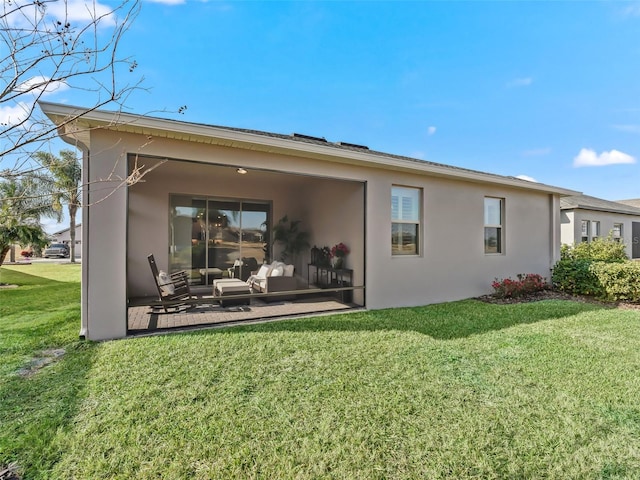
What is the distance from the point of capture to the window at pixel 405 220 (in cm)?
712

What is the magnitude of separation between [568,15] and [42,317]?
1385cm

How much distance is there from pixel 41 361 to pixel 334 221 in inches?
244

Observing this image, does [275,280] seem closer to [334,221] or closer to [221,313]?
[221,313]

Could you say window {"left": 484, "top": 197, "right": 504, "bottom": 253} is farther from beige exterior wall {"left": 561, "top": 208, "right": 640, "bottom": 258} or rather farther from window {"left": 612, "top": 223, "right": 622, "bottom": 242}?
window {"left": 612, "top": 223, "right": 622, "bottom": 242}

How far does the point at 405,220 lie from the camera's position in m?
7.23

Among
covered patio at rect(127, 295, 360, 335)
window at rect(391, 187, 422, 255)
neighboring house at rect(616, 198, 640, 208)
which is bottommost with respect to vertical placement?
covered patio at rect(127, 295, 360, 335)

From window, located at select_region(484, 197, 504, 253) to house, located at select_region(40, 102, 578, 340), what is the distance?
0.03 m

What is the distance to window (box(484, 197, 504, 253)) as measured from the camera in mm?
8602

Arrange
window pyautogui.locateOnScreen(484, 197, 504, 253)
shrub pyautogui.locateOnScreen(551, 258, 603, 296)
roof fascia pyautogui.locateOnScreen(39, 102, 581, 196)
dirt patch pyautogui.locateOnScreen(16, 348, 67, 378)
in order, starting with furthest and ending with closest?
window pyautogui.locateOnScreen(484, 197, 504, 253) → shrub pyautogui.locateOnScreen(551, 258, 603, 296) → roof fascia pyautogui.locateOnScreen(39, 102, 581, 196) → dirt patch pyautogui.locateOnScreen(16, 348, 67, 378)

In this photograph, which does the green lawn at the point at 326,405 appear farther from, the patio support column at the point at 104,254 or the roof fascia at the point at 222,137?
A: the roof fascia at the point at 222,137

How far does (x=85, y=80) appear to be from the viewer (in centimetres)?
227

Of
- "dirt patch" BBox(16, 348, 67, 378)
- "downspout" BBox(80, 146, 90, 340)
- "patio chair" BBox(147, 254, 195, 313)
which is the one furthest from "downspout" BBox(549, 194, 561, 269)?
"dirt patch" BBox(16, 348, 67, 378)

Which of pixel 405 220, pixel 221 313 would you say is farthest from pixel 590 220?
pixel 221 313

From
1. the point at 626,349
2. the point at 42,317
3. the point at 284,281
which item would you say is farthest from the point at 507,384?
the point at 42,317
